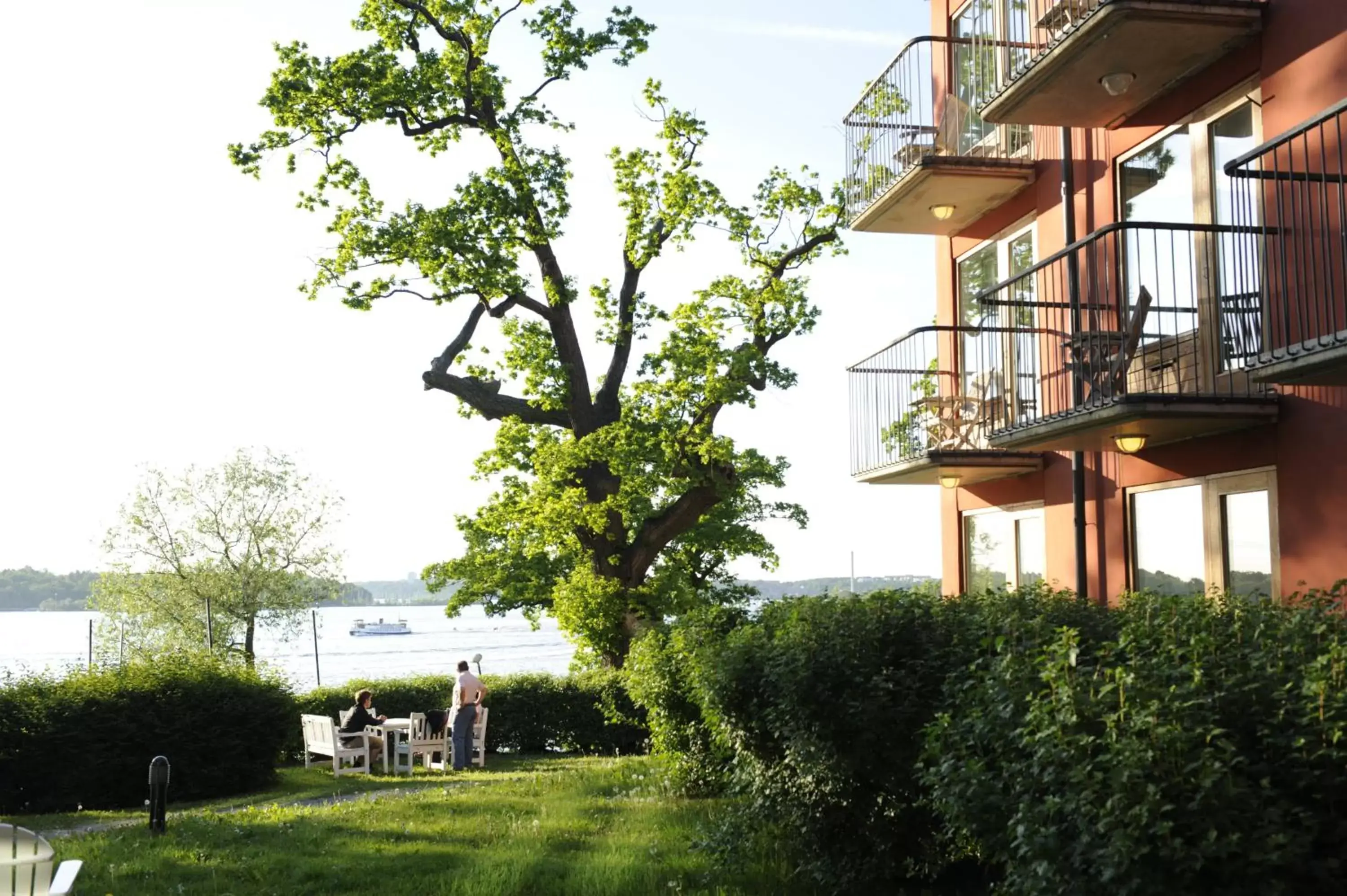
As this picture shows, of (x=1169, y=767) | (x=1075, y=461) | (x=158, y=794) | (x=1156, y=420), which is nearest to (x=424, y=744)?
(x=158, y=794)

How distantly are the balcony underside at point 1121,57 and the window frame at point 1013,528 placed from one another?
4.61 m

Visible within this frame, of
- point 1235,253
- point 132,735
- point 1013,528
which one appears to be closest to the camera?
point 1235,253

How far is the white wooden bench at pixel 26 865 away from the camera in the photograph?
7.08 metres

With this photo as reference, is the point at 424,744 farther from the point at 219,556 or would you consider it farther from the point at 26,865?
the point at 219,556

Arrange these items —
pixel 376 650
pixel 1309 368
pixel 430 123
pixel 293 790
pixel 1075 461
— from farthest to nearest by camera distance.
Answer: pixel 376 650 < pixel 430 123 < pixel 293 790 < pixel 1075 461 < pixel 1309 368

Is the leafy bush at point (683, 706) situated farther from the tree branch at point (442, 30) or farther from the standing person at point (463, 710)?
the tree branch at point (442, 30)

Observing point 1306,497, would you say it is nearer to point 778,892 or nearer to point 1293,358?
point 1293,358

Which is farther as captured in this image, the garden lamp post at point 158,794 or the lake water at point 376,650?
Answer: the lake water at point 376,650

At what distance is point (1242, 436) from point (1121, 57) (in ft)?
11.9

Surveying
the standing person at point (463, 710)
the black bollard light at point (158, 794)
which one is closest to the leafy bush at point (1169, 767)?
the black bollard light at point (158, 794)

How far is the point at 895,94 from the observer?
1648 cm

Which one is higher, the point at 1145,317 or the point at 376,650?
the point at 1145,317

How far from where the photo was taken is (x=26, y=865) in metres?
7.10

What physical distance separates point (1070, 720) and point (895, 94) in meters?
12.6
